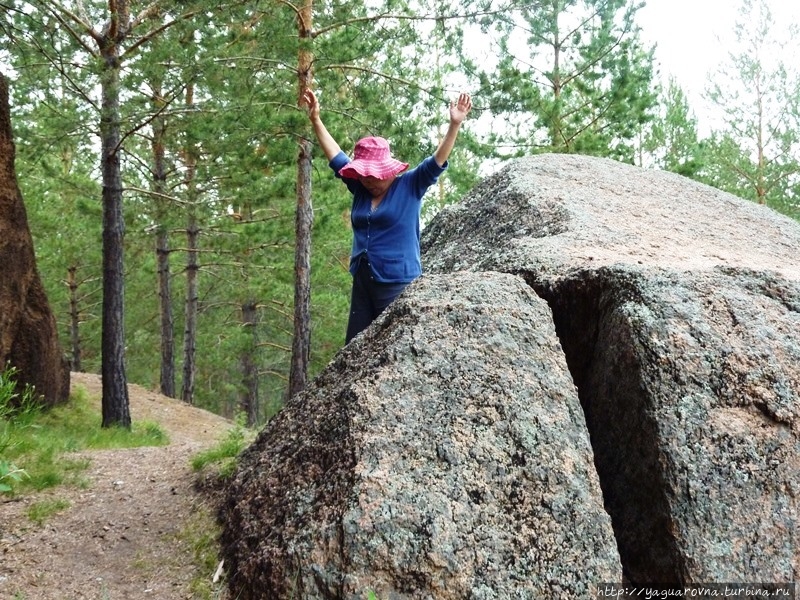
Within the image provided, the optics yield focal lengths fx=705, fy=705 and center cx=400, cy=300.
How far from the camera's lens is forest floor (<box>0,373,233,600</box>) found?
2.89 metres

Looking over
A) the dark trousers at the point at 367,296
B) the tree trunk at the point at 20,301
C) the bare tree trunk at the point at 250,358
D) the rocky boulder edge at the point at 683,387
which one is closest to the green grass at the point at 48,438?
the tree trunk at the point at 20,301

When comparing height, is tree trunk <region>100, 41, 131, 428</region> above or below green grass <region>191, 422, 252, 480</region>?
above

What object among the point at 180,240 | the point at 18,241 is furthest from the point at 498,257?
the point at 180,240

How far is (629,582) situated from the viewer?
288 centimetres

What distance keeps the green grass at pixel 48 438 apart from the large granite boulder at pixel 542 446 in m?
1.37

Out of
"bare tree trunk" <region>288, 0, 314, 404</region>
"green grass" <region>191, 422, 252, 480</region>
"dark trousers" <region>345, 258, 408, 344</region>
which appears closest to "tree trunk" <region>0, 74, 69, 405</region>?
"bare tree trunk" <region>288, 0, 314, 404</region>

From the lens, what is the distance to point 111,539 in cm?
333

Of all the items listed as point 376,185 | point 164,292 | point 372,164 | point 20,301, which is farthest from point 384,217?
point 164,292

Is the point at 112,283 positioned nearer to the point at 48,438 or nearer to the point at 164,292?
the point at 48,438

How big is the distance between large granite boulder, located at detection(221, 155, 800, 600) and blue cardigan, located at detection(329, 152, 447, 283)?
0.56 m

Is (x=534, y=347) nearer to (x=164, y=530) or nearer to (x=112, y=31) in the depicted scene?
(x=164, y=530)

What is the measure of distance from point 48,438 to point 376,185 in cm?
374

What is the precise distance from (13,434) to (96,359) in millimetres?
17688

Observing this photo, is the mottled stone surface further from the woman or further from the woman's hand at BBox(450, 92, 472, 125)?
the woman's hand at BBox(450, 92, 472, 125)
